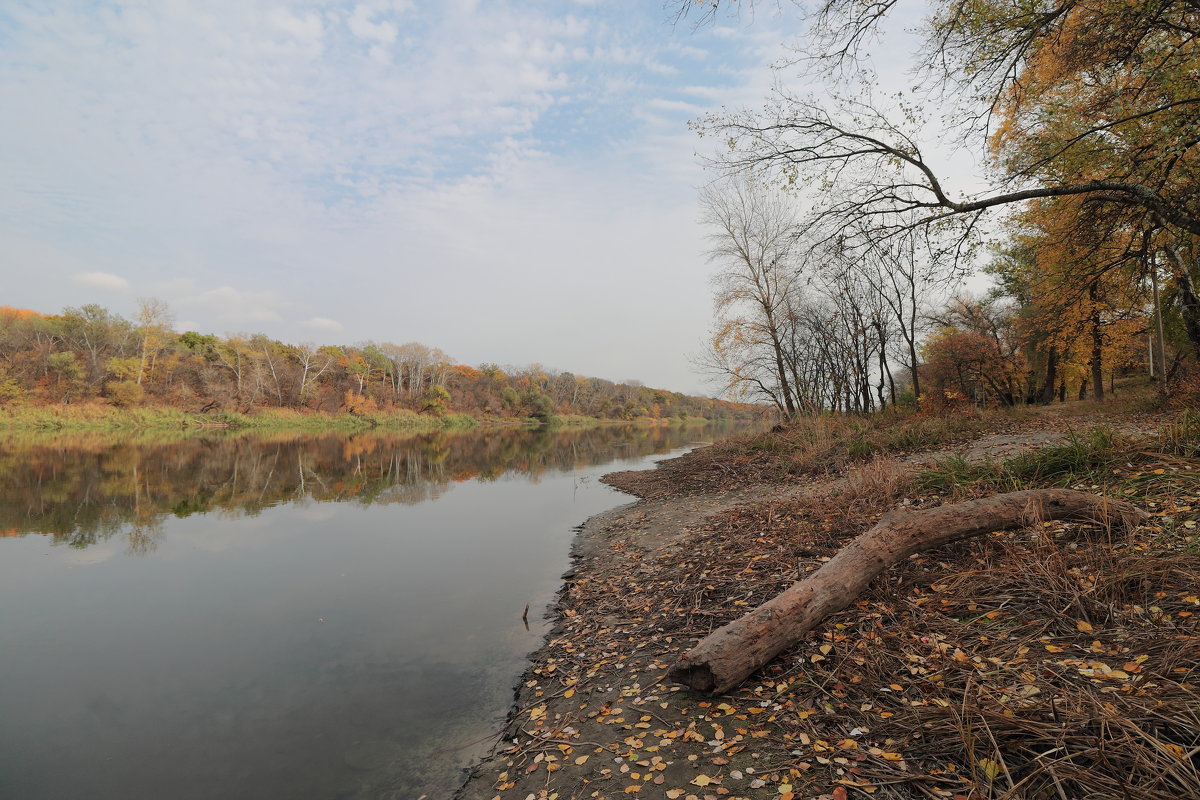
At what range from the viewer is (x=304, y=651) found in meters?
6.03

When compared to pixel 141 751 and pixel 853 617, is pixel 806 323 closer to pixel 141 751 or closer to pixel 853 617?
pixel 853 617

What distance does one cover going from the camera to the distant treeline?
40.0 meters

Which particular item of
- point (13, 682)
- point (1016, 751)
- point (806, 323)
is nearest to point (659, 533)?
point (1016, 751)

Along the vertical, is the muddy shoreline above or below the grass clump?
below

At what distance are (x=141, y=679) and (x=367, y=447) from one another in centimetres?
3089

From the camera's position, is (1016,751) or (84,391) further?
(84,391)

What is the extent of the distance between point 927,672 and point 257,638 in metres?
7.33

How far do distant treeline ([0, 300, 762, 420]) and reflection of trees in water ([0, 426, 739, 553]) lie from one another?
13.0 m

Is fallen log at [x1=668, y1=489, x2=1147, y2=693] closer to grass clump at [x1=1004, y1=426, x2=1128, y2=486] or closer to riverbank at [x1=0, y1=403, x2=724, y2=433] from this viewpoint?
grass clump at [x1=1004, y1=426, x2=1128, y2=486]

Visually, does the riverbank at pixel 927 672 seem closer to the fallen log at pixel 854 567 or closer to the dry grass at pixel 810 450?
the fallen log at pixel 854 567

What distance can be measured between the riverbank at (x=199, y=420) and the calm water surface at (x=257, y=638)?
29.1 metres

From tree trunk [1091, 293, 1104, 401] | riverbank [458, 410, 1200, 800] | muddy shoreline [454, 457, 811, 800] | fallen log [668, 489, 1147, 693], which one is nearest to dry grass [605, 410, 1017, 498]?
riverbank [458, 410, 1200, 800]

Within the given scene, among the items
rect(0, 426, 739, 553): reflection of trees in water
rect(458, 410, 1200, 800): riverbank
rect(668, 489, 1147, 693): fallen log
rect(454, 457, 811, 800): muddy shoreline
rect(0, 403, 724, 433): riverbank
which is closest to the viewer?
rect(458, 410, 1200, 800): riverbank

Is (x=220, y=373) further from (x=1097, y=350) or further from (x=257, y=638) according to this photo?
(x=1097, y=350)
